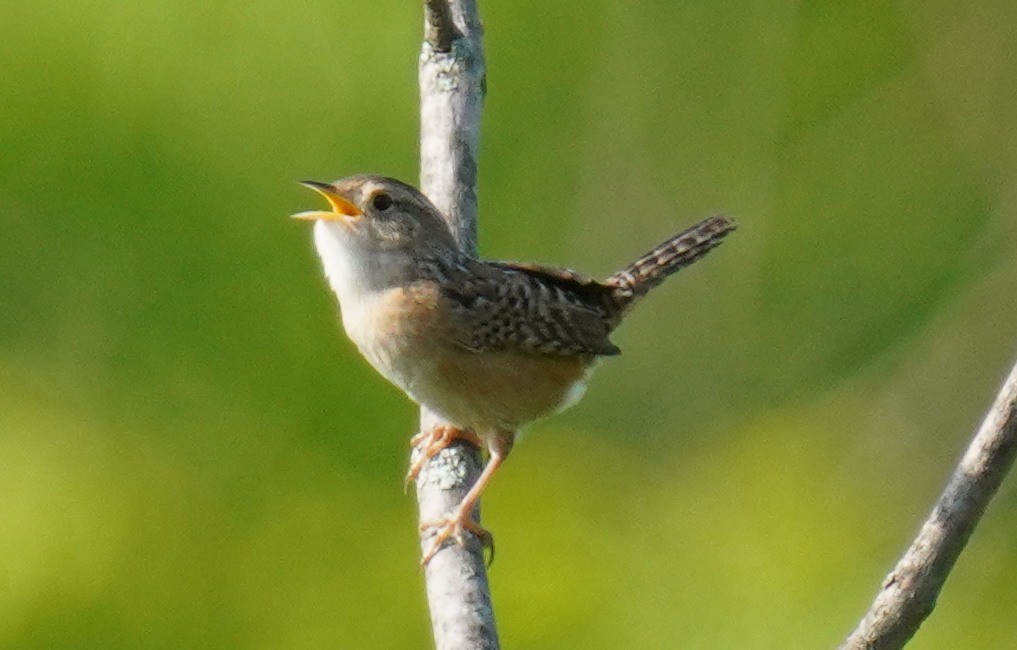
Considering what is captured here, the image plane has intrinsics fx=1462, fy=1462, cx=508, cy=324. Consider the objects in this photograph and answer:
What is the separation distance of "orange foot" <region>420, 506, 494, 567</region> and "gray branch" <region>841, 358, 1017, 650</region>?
1.17m

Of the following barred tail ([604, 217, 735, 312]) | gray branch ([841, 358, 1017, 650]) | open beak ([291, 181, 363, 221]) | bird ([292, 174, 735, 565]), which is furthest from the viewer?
barred tail ([604, 217, 735, 312])

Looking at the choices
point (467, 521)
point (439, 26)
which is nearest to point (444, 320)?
point (467, 521)

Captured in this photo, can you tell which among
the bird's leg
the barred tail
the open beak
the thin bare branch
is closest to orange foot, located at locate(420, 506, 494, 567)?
the bird's leg

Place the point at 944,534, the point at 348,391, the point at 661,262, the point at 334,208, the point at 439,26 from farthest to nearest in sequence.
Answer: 1. the point at 661,262
2. the point at 348,391
3. the point at 334,208
4. the point at 439,26
5. the point at 944,534

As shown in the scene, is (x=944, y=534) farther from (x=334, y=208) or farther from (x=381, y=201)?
(x=334, y=208)

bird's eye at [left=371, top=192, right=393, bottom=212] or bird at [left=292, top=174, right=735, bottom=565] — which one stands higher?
bird's eye at [left=371, top=192, right=393, bottom=212]

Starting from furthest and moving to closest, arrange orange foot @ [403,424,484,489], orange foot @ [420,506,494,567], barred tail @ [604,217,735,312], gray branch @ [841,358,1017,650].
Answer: barred tail @ [604,217,735,312] → orange foot @ [403,424,484,489] → orange foot @ [420,506,494,567] → gray branch @ [841,358,1017,650]

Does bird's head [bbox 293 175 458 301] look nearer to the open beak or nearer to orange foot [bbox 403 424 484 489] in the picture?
the open beak

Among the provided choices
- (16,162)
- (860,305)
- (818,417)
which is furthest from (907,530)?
(16,162)

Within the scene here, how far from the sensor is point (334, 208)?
351cm

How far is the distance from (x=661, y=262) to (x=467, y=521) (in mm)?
1129

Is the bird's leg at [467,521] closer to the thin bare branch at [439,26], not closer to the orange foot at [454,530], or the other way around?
the orange foot at [454,530]

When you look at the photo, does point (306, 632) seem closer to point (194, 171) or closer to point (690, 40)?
point (194, 171)

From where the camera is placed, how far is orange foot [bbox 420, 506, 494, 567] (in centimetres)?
298
